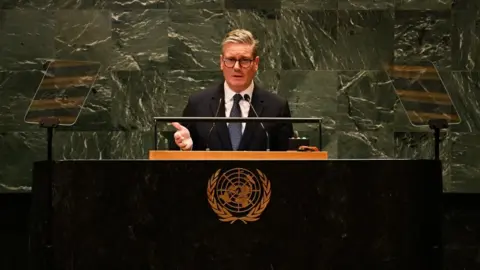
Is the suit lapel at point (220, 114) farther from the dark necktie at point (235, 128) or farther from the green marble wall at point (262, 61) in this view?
the green marble wall at point (262, 61)

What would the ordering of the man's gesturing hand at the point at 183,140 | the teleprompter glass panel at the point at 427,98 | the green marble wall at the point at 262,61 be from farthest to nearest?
the green marble wall at the point at 262,61 → the teleprompter glass panel at the point at 427,98 → the man's gesturing hand at the point at 183,140

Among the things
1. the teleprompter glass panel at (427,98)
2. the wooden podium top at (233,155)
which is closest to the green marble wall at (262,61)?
the teleprompter glass panel at (427,98)

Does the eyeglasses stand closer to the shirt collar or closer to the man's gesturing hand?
the shirt collar

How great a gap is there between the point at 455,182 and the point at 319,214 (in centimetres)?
300

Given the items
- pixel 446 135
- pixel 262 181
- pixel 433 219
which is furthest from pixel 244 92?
pixel 446 135

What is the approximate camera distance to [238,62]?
173 inches

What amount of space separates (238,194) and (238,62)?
1.26 metres

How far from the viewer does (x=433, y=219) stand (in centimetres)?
341

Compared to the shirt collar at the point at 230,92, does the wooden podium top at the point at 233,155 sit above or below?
below

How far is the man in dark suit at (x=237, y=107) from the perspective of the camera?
14.0 ft

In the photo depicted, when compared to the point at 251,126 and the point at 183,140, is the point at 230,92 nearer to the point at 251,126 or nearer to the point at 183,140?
the point at 251,126

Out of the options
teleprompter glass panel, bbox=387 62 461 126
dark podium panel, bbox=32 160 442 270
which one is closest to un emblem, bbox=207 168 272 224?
dark podium panel, bbox=32 160 442 270

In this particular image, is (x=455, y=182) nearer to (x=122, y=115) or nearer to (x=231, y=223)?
(x=122, y=115)

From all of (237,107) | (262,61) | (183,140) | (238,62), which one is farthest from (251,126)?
(262,61)
